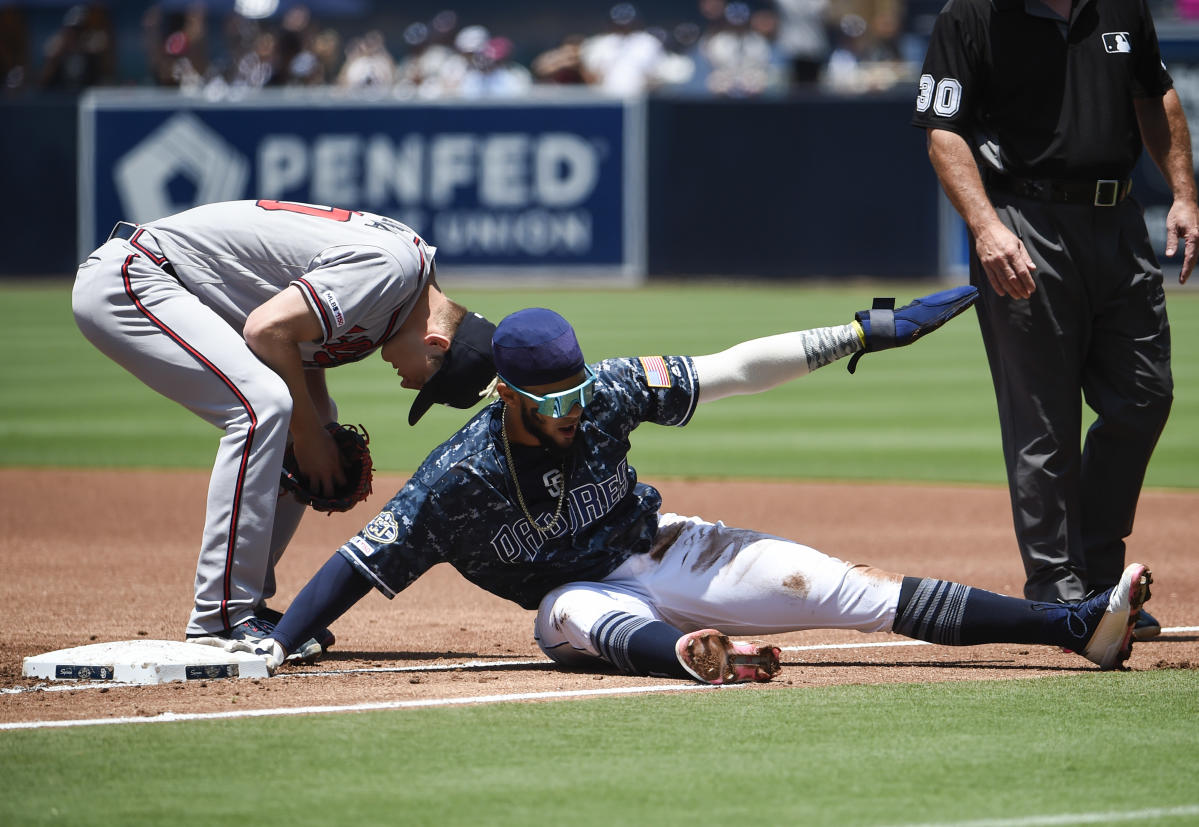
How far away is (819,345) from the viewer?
16.1 feet

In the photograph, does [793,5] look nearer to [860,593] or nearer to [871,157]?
[871,157]

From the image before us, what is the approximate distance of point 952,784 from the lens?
141 inches

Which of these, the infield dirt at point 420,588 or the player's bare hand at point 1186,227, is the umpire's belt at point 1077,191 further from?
the infield dirt at point 420,588

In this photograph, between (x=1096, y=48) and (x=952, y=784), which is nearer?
(x=952, y=784)

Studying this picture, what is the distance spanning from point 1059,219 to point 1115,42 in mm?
561

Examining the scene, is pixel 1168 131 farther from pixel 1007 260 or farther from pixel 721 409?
pixel 721 409

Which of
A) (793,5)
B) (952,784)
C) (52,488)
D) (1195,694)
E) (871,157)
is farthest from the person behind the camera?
(793,5)

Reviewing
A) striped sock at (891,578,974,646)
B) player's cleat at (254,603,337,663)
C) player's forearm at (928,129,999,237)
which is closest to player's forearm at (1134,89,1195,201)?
player's forearm at (928,129,999,237)

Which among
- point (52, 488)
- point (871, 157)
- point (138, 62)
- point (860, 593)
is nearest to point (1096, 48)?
point (860, 593)

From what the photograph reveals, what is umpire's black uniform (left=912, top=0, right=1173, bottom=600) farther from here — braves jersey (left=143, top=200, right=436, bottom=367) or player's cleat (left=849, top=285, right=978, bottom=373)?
braves jersey (left=143, top=200, right=436, bottom=367)

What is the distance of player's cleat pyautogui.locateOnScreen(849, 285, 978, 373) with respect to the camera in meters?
4.83

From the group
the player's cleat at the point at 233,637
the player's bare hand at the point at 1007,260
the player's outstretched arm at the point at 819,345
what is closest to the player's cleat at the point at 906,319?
the player's outstretched arm at the point at 819,345

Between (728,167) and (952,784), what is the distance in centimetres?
1683

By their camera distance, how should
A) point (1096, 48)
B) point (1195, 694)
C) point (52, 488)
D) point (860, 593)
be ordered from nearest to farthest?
1. point (1195, 694)
2. point (860, 593)
3. point (1096, 48)
4. point (52, 488)
